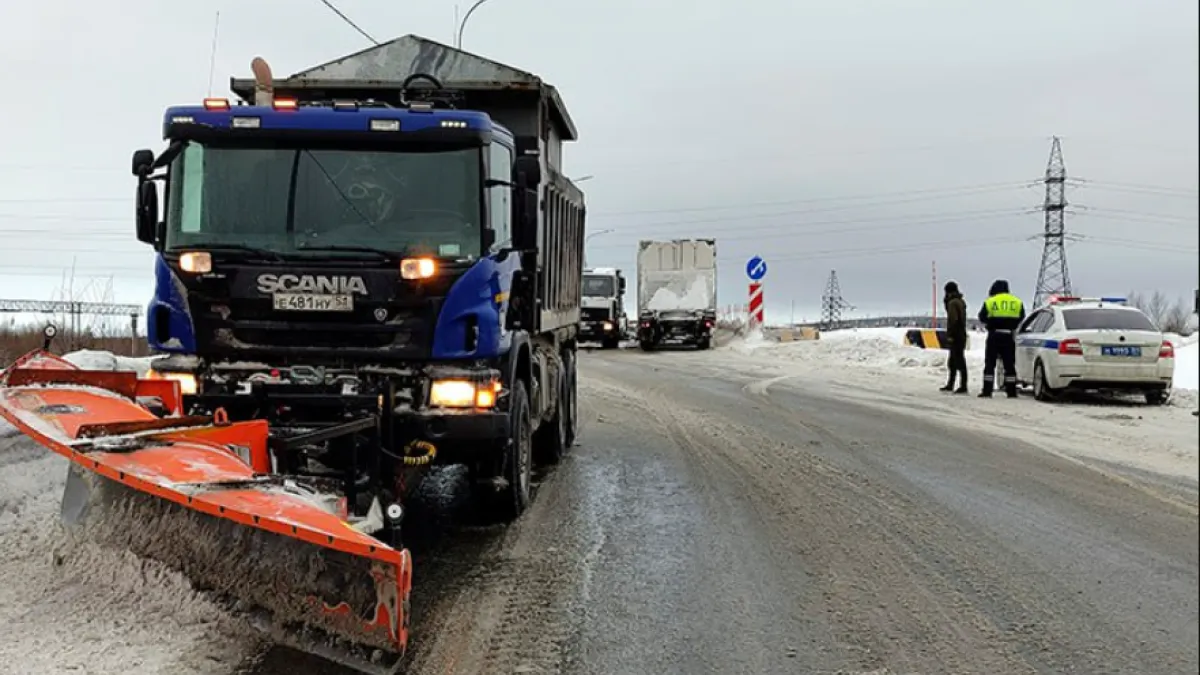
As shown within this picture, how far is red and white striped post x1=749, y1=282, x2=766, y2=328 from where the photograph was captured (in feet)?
112

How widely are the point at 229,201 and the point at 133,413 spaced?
4.90ft

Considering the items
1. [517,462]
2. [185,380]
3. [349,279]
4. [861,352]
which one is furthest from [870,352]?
[185,380]

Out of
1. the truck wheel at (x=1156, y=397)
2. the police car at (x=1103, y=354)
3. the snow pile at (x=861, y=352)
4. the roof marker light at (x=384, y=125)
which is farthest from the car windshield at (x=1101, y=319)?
the roof marker light at (x=384, y=125)

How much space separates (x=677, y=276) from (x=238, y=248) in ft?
86.9

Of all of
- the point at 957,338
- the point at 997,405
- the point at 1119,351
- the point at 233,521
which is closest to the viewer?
the point at 233,521

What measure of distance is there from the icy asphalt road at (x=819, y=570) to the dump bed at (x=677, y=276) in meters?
21.9

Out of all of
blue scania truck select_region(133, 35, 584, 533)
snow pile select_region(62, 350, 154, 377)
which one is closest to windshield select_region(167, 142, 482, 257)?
blue scania truck select_region(133, 35, 584, 533)

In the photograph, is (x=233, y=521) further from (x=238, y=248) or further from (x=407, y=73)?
(x=407, y=73)

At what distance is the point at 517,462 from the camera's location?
22.0 ft

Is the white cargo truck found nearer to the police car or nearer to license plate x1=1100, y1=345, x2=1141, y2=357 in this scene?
the police car

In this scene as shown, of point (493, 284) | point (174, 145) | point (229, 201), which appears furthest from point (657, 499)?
point (174, 145)

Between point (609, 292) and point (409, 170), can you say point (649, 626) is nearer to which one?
point (409, 170)

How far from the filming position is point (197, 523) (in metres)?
4.56

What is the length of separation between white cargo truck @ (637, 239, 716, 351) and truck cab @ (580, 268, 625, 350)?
0.86 metres
